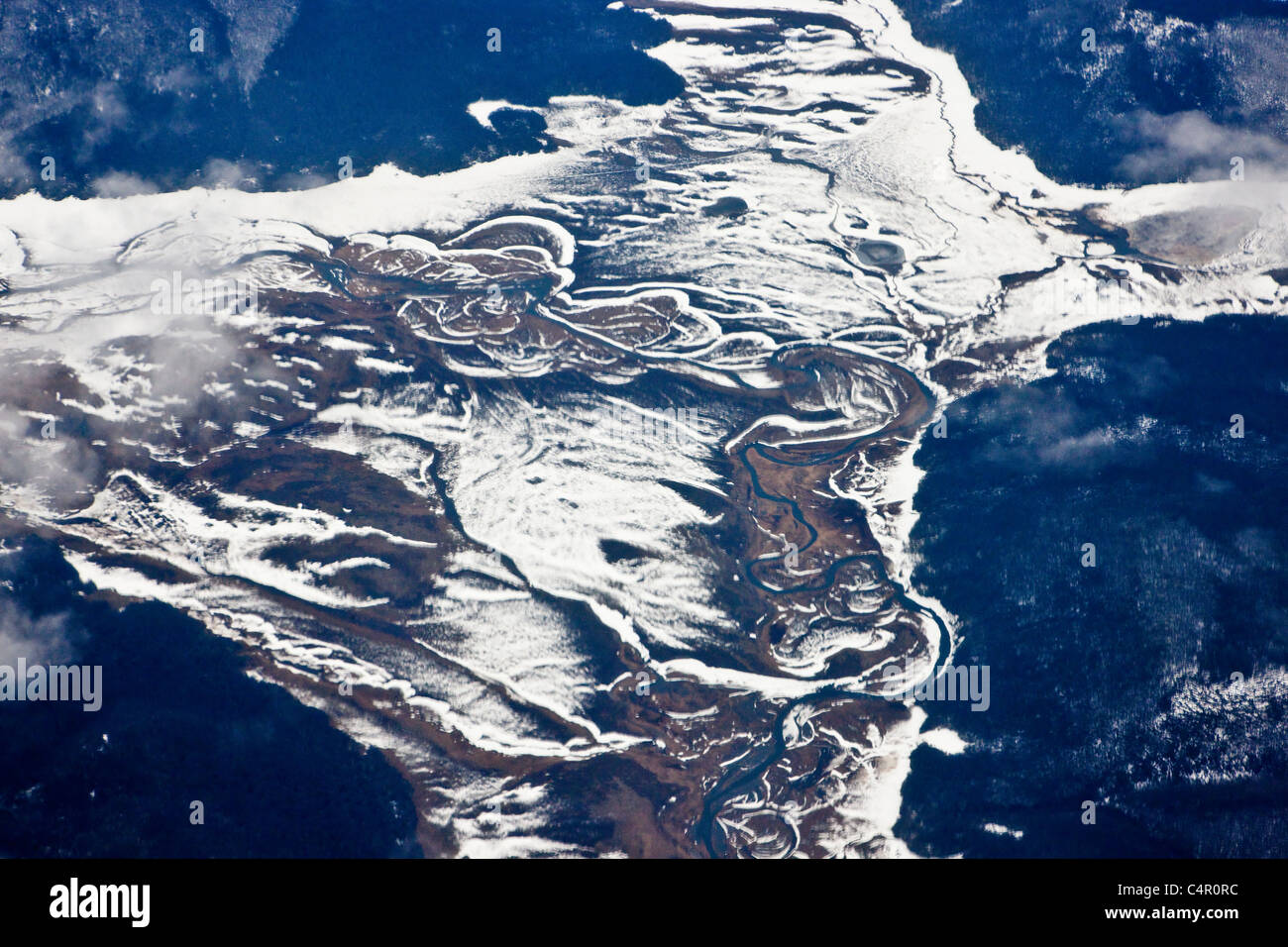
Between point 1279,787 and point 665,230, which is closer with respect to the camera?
point 1279,787

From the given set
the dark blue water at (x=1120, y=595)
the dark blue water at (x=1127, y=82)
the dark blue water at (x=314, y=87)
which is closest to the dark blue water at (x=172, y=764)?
the dark blue water at (x=1120, y=595)

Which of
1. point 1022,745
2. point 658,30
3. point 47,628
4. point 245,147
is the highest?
point 658,30

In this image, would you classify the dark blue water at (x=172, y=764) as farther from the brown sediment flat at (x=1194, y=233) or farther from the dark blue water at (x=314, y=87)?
the brown sediment flat at (x=1194, y=233)

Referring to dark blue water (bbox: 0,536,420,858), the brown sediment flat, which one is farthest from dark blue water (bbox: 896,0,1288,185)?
dark blue water (bbox: 0,536,420,858)

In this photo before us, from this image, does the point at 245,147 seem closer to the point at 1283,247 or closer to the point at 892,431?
the point at 892,431

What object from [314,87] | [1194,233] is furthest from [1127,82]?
[314,87]

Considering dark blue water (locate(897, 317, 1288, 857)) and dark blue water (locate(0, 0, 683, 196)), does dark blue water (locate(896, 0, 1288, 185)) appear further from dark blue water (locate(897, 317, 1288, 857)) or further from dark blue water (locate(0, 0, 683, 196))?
dark blue water (locate(0, 0, 683, 196))

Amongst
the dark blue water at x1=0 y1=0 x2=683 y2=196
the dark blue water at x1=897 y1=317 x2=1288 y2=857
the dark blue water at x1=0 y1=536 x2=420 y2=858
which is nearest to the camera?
the dark blue water at x1=0 y1=536 x2=420 y2=858

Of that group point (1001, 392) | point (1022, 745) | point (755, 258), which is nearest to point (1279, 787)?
point (1022, 745)
